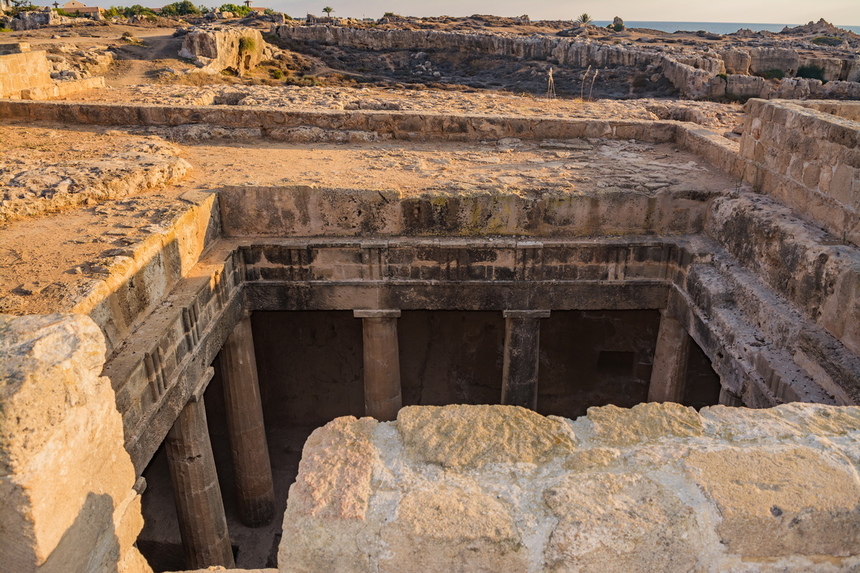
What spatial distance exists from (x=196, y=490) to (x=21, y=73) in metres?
9.73

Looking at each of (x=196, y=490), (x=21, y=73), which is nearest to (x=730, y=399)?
(x=196, y=490)

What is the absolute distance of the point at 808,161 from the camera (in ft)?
20.2

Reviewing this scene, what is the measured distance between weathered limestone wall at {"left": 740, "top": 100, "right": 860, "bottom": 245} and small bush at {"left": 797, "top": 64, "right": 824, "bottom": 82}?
759 inches

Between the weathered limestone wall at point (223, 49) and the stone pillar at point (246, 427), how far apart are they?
16169 mm

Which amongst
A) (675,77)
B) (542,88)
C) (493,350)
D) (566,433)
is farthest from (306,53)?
(566,433)

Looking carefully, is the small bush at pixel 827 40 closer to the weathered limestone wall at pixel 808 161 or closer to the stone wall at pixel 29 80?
the weathered limestone wall at pixel 808 161

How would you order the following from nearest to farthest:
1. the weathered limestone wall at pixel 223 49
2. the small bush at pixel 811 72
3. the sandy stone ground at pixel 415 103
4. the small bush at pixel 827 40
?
the sandy stone ground at pixel 415 103 → the weathered limestone wall at pixel 223 49 → the small bush at pixel 811 72 → the small bush at pixel 827 40

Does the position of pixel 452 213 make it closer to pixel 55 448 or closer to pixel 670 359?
pixel 670 359

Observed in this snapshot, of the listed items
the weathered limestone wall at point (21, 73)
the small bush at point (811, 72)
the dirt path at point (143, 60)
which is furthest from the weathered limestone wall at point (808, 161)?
the small bush at point (811, 72)

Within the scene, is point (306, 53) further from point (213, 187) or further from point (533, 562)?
point (533, 562)

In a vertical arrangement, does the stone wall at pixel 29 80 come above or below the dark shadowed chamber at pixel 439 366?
above

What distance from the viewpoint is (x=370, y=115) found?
33.1 feet

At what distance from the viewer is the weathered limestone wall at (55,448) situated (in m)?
2.59

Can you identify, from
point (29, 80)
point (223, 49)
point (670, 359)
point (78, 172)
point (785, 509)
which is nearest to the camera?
point (785, 509)
